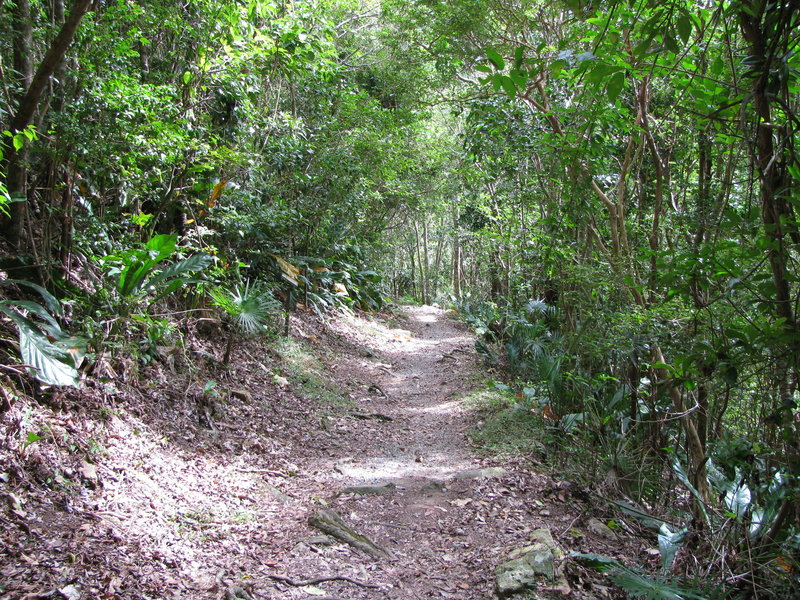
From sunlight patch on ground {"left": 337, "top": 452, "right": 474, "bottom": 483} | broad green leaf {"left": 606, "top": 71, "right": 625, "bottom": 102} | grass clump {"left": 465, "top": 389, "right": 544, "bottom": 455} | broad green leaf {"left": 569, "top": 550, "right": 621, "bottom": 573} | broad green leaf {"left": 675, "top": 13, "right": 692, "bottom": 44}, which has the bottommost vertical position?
sunlight patch on ground {"left": 337, "top": 452, "right": 474, "bottom": 483}

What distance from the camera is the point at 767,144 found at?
230 centimetres

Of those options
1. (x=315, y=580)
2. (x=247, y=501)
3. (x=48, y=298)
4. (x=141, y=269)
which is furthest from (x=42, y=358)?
(x=315, y=580)

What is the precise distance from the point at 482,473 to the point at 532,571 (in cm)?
191

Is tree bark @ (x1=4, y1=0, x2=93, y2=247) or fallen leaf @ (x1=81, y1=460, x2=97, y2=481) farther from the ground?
tree bark @ (x1=4, y1=0, x2=93, y2=247)

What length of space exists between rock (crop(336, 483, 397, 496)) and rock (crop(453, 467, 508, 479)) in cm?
72

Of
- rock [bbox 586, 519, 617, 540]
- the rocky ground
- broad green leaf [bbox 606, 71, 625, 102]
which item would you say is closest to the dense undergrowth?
rock [bbox 586, 519, 617, 540]

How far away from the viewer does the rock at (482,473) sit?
5.29 metres

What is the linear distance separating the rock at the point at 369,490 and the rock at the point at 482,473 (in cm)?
72

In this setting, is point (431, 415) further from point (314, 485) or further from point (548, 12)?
point (548, 12)

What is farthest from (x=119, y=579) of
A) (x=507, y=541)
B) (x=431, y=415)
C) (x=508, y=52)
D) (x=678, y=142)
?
(x=508, y=52)

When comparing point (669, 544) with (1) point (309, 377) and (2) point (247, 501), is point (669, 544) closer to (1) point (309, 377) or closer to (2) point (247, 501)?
(2) point (247, 501)

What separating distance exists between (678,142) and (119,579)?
7.49 meters

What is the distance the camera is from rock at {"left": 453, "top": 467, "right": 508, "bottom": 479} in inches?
208

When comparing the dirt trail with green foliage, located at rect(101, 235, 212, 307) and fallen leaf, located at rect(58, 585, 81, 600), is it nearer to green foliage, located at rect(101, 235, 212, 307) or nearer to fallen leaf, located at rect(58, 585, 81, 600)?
fallen leaf, located at rect(58, 585, 81, 600)
